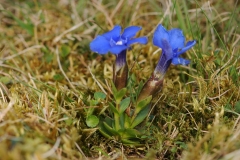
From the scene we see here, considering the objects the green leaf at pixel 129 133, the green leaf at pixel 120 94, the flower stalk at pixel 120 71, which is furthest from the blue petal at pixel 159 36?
the green leaf at pixel 129 133

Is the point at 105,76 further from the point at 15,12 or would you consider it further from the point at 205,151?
→ the point at 15,12

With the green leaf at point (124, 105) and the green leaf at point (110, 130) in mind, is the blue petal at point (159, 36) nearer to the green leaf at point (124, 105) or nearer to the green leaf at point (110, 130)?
the green leaf at point (124, 105)

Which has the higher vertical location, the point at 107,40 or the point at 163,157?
the point at 107,40

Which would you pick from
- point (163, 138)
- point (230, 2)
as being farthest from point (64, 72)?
point (230, 2)

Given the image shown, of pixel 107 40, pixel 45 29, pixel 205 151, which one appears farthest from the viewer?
pixel 45 29

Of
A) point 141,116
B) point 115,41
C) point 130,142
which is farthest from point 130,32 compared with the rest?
point 130,142

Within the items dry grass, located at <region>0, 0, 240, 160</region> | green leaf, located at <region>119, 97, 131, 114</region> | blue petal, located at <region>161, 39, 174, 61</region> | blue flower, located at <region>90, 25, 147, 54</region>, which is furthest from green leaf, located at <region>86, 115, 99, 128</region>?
blue petal, located at <region>161, 39, 174, 61</region>
